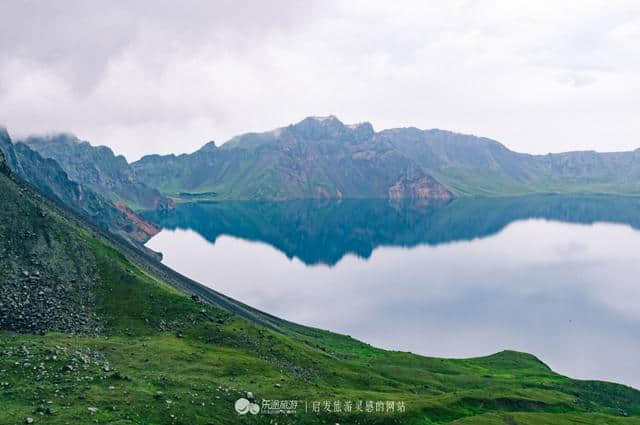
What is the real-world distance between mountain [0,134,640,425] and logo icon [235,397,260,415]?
619mm

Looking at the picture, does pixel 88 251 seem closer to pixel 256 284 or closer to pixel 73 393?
pixel 73 393

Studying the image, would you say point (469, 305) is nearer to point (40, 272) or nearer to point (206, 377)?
point (206, 377)

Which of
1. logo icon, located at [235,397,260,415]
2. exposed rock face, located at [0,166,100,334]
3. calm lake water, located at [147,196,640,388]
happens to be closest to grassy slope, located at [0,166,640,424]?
logo icon, located at [235,397,260,415]

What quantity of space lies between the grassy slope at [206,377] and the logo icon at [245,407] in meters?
0.69

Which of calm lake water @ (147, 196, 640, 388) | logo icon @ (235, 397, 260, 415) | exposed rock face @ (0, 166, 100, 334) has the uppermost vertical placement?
exposed rock face @ (0, 166, 100, 334)

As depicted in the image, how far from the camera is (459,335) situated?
116 m

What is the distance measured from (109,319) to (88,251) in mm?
16656

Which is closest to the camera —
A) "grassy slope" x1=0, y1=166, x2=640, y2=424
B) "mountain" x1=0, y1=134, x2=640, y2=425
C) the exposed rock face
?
"grassy slope" x1=0, y1=166, x2=640, y2=424

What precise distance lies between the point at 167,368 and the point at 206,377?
4589 millimetres

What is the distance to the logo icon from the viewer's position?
137ft

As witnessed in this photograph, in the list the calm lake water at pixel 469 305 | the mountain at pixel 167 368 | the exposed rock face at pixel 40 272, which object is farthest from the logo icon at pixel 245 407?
the calm lake water at pixel 469 305

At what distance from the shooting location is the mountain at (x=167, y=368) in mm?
39625

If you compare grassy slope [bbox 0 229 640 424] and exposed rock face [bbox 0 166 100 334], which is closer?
grassy slope [bbox 0 229 640 424]

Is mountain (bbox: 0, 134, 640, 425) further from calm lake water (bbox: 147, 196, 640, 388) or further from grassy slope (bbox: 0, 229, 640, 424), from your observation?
calm lake water (bbox: 147, 196, 640, 388)
